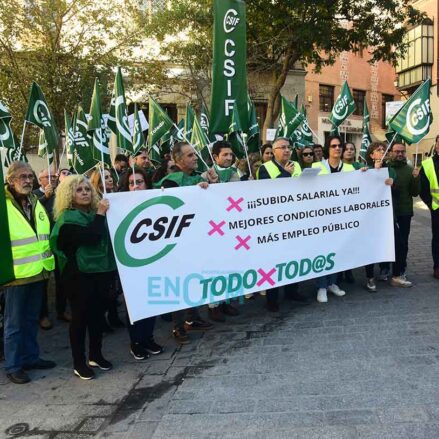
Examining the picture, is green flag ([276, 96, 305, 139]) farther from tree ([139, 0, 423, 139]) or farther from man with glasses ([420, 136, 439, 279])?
tree ([139, 0, 423, 139])

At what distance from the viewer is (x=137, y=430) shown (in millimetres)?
3236

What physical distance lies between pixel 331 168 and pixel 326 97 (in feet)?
93.4

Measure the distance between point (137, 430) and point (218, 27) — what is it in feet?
14.0

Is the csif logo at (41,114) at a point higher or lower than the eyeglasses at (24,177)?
higher

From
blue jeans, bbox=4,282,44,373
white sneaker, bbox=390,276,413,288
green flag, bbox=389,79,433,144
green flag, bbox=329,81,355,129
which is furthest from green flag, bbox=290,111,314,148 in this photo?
blue jeans, bbox=4,282,44,373

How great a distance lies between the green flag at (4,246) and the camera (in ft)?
12.8

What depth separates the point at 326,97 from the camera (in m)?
32.7

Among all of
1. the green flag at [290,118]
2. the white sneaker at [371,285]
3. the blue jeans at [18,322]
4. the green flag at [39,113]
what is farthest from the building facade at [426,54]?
the blue jeans at [18,322]

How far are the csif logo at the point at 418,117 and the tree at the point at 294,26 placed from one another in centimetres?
974

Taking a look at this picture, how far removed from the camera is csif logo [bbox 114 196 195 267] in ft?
14.1

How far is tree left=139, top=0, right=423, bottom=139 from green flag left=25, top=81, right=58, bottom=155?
10.8 m

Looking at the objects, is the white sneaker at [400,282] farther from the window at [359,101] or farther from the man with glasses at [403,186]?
the window at [359,101]

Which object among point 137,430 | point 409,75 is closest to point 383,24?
point 137,430

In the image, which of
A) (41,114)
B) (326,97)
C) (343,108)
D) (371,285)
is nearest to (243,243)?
(371,285)
